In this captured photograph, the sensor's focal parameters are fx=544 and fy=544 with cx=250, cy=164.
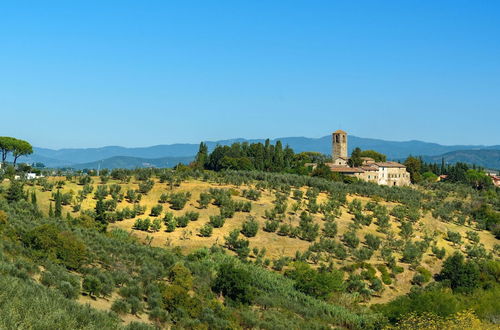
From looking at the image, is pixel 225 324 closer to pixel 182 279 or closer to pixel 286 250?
pixel 182 279

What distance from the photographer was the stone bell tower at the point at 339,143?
15575 cm

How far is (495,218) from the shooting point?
86562mm

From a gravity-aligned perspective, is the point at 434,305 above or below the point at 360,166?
below

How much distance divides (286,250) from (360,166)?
76.4 m

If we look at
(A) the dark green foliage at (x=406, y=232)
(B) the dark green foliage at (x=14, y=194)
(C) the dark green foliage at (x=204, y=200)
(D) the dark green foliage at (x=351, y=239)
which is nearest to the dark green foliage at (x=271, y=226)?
(D) the dark green foliage at (x=351, y=239)

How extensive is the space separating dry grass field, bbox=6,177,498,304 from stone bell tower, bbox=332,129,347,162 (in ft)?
233

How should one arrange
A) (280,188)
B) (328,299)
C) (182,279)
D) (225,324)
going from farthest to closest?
(280,188)
(328,299)
(182,279)
(225,324)

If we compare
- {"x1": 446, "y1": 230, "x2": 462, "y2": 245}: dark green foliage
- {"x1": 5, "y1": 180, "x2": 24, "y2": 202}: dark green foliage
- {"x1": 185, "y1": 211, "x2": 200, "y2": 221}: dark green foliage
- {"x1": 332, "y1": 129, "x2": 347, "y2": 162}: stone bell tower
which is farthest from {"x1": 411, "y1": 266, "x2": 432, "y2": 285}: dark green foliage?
{"x1": 332, "y1": 129, "x2": 347, "y2": 162}: stone bell tower

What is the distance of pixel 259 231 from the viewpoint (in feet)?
217

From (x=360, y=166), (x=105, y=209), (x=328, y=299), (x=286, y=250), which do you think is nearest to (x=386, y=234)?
(x=286, y=250)

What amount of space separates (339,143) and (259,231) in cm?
9581

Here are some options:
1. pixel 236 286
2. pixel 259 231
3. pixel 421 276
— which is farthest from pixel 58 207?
pixel 421 276

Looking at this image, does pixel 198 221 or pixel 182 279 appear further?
pixel 198 221

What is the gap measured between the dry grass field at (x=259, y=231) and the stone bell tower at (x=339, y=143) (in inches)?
2790
